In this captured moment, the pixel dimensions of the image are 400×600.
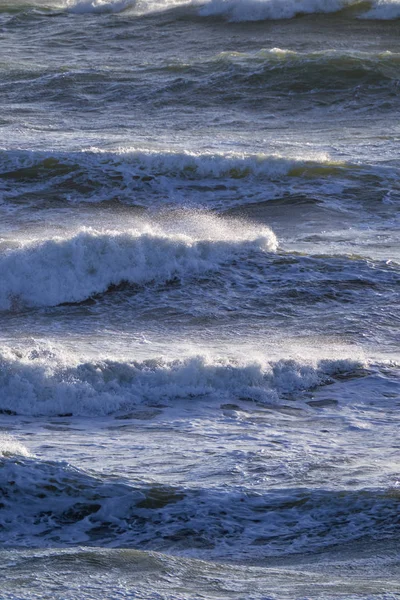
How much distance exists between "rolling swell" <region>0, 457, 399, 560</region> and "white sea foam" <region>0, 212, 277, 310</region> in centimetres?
512

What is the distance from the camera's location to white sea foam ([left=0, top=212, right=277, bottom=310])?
39.2 ft

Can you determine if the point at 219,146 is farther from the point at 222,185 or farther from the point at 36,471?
the point at 36,471

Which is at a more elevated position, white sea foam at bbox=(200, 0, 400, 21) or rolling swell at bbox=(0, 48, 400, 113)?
white sea foam at bbox=(200, 0, 400, 21)

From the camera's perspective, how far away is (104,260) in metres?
12.6

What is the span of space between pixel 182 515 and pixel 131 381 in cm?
246

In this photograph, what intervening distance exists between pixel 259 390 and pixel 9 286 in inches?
172

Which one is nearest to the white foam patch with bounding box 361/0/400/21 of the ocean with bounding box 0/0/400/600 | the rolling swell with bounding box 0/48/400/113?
the ocean with bounding box 0/0/400/600

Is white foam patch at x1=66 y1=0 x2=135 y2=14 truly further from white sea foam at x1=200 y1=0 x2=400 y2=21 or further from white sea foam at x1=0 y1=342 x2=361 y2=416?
white sea foam at x1=0 y1=342 x2=361 y2=416

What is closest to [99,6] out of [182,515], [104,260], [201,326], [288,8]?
[288,8]

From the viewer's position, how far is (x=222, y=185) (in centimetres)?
1584

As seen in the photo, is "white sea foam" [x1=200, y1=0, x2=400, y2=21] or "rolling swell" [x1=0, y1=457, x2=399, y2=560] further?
"white sea foam" [x1=200, y1=0, x2=400, y2=21]

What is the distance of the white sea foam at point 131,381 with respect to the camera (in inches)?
336

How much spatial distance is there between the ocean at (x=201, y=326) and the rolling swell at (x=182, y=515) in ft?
0.05

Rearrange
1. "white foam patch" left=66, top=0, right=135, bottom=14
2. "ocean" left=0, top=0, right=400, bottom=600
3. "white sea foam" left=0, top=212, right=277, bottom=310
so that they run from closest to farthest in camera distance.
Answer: "ocean" left=0, top=0, right=400, bottom=600 → "white sea foam" left=0, top=212, right=277, bottom=310 → "white foam patch" left=66, top=0, right=135, bottom=14
